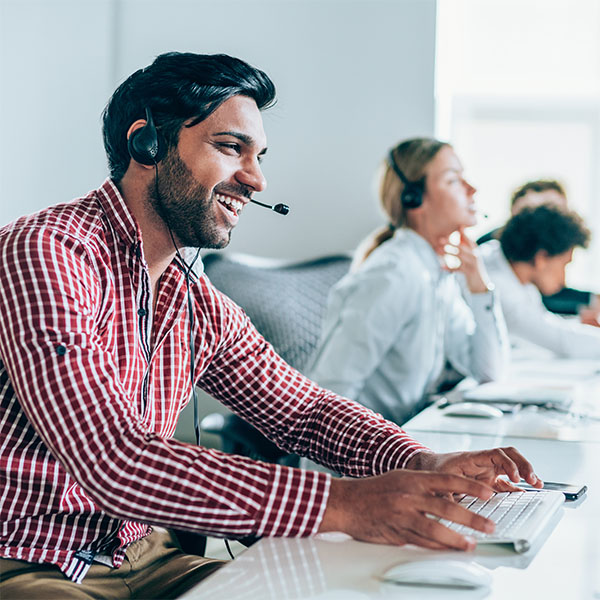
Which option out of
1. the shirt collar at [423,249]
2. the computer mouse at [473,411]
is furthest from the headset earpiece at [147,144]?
the shirt collar at [423,249]

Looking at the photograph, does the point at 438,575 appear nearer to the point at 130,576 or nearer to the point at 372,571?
the point at 372,571

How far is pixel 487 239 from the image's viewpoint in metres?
3.28

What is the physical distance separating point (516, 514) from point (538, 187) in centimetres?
237

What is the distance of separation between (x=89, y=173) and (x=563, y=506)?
2.21 meters

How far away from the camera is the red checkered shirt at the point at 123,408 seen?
831 mm

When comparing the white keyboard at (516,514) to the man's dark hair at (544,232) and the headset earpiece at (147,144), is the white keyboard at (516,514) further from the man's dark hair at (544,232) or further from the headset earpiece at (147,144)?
the man's dark hair at (544,232)

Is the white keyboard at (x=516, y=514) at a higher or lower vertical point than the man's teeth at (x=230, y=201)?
lower

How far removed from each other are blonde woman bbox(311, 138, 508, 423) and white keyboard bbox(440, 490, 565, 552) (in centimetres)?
103

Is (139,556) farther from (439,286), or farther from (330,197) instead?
(330,197)

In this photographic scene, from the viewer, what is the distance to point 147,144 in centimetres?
112

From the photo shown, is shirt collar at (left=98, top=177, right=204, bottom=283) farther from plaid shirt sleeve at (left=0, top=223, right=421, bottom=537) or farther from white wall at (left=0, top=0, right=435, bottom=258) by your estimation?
white wall at (left=0, top=0, right=435, bottom=258)

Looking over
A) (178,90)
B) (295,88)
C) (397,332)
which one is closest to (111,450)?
(178,90)

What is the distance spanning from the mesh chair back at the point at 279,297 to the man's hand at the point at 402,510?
153cm

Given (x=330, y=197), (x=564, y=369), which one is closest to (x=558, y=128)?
(x=330, y=197)
